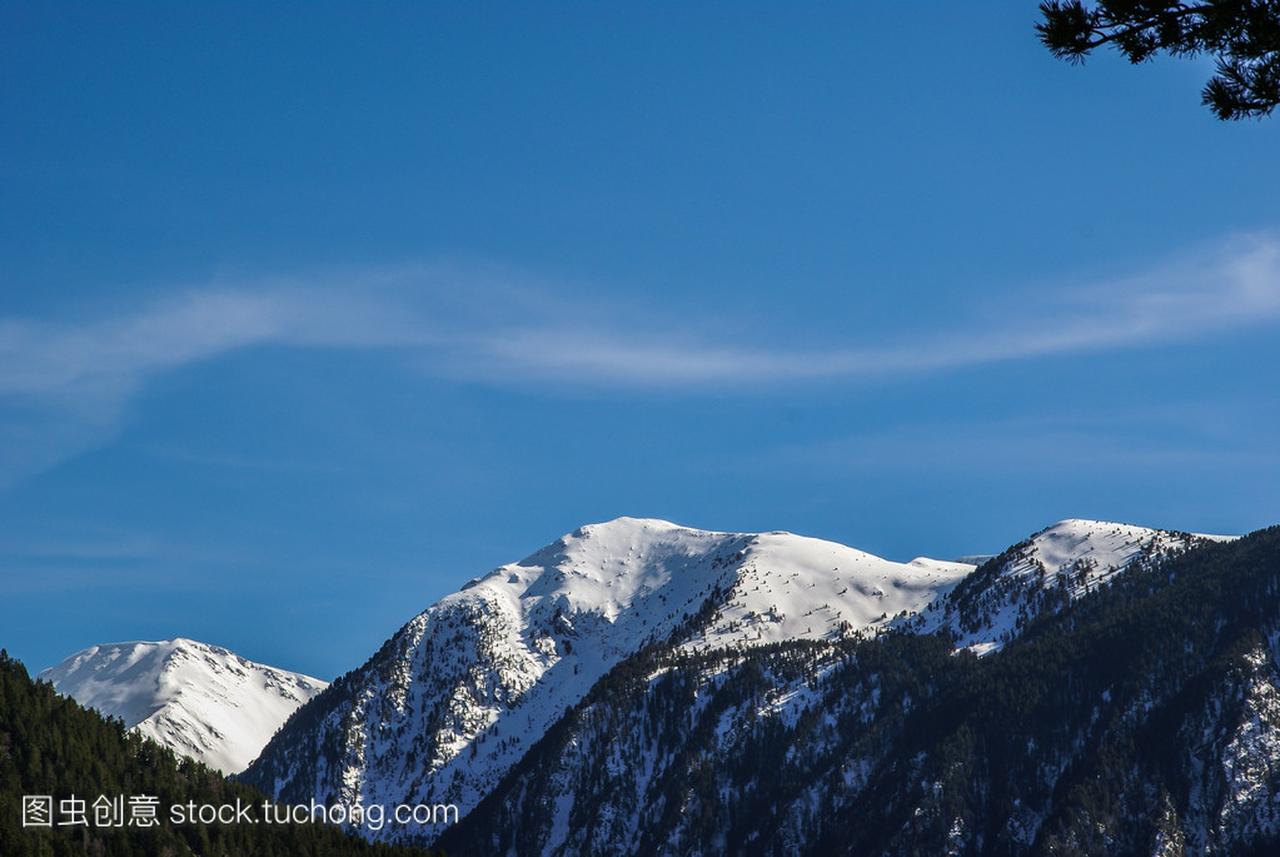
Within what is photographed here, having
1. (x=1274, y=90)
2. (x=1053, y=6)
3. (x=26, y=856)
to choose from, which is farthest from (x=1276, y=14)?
(x=26, y=856)

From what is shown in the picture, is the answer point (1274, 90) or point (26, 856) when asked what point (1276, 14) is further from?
point (26, 856)

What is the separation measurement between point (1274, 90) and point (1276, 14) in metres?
1.39

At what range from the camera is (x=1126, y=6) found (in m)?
29.9

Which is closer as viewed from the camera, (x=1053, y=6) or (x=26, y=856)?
(x=1053, y=6)

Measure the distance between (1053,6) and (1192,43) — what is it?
9.09 feet

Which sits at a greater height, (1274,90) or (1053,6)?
(1053,6)

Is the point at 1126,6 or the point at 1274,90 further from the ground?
the point at 1126,6

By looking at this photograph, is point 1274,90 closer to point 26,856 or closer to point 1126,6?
point 1126,6

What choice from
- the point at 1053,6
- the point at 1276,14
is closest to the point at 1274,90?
the point at 1276,14

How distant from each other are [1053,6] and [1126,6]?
4.85 ft

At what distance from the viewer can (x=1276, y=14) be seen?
29.0 meters

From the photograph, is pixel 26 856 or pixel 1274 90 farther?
pixel 26 856

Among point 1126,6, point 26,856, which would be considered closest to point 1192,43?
point 1126,6

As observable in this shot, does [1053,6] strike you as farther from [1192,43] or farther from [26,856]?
[26,856]
